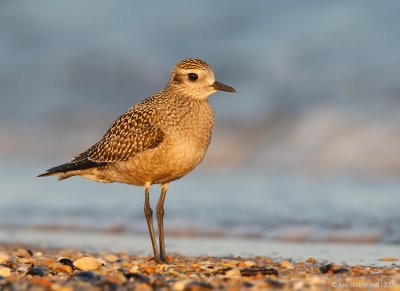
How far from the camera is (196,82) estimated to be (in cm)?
885

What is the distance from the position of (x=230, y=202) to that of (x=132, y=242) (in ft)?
7.49

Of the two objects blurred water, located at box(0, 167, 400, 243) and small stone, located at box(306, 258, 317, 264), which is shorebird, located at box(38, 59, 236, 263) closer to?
small stone, located at box(306, 258, 317, 264)

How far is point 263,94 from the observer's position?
19.5m

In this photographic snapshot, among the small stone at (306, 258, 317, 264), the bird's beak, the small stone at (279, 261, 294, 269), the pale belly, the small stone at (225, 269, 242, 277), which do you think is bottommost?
the small stone at (225, 269, 242, 277)

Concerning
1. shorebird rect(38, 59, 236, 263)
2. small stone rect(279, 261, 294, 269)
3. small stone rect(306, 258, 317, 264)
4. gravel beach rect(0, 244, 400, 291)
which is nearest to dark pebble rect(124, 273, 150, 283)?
gravel beach rect(0, 244, 400, 291)

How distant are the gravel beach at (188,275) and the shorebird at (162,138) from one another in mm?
909

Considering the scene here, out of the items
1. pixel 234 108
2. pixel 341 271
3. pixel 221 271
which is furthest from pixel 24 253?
pixel 234 108

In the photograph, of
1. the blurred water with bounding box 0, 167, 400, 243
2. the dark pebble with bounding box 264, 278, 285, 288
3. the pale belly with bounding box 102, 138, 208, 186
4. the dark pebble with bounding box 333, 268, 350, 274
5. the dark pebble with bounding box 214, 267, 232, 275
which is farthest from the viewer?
the blurred water with bounding box 0, 167, 400, 243

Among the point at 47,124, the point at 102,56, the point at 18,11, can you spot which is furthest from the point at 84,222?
the point at 18,11

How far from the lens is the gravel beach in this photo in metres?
6.14

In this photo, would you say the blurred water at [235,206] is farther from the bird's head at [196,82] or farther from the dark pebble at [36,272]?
the dark pebble at [36,272]

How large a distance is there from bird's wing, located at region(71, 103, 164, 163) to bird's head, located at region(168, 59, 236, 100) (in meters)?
0.44

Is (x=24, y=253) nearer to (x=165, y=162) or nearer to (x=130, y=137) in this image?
(x=130, y=137)

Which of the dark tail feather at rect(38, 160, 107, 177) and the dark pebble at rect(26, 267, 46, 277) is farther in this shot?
the dark tail feather at rect(38, 160, 107, 177)
